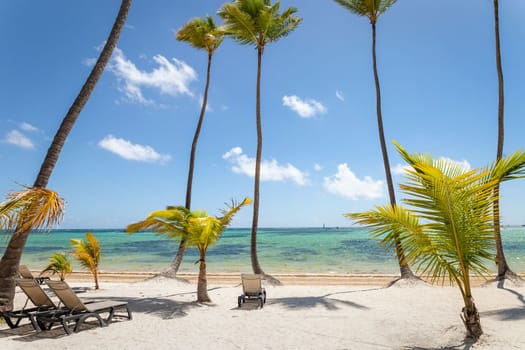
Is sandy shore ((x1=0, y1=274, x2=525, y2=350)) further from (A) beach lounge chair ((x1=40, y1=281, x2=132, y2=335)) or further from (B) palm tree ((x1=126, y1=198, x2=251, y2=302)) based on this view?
(B) palm tree ((x1=126, y1=198, x2=251, y2=302))

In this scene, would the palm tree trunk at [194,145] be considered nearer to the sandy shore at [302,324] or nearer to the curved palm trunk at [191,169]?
the curved palm trunk at [191,169]

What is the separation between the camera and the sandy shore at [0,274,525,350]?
552cm

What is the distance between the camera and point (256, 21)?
15.0m

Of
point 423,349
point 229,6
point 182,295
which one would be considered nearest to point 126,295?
point 182,295

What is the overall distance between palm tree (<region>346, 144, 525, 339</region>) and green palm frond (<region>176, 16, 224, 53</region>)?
531 inches

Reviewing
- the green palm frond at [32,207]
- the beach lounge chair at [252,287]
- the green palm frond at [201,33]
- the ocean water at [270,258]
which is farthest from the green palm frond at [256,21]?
the green palm frond at [32,207]

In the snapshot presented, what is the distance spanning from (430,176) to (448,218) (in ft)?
2.58

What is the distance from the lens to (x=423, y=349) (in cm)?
529

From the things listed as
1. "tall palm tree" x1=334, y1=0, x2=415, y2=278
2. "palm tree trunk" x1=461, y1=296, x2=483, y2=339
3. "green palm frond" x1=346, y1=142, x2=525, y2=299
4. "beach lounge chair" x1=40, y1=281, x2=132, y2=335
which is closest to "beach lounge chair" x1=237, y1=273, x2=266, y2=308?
"beach lounge chair" x1=40, y1=281, x2=132, y2=335

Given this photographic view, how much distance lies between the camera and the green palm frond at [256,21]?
48.1ft

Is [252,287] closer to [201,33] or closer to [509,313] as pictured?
[509,313]

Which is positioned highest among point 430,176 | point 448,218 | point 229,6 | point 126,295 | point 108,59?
point 229,6

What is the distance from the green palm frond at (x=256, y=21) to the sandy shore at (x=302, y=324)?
35.9 feet

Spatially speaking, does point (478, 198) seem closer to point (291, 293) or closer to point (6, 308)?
point (291, 293)
